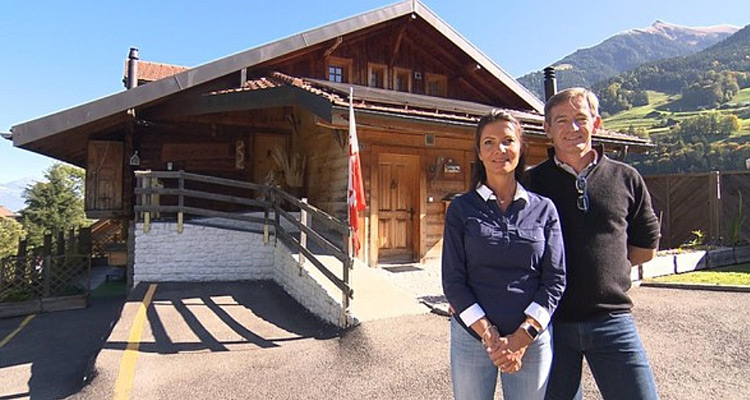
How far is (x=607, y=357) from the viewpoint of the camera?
173 centimetres

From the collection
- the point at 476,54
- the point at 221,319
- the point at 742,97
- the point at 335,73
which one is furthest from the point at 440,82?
the point at 742,97

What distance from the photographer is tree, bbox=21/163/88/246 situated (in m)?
24.0

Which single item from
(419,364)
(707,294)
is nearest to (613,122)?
(707,294)

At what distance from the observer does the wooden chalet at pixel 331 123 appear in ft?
24.0

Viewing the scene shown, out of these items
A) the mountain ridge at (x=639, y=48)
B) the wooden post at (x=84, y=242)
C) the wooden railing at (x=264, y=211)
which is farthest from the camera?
the mountain ridge at (x=639, y=48)

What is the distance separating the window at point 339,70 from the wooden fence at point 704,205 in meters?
8.96

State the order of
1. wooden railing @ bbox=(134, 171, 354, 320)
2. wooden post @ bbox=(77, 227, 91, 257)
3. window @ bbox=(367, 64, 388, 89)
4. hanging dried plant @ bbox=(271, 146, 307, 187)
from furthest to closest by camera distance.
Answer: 1. wooden post @ bbox=(77, 227, 91, 257)
2. window @ bbox=(367, 64, 388, 89)
3. hanging dried plant @ bbox=(271, 146, 307, 187)
4. wooden railing @ bbox=(134, 171, 354, 320)

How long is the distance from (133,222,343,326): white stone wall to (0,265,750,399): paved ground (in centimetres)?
108

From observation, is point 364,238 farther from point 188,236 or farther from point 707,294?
point 707,294

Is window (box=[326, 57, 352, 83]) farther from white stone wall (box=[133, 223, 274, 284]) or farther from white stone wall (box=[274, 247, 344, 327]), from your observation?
white stone wall (box=[274, 247, 344, 327])

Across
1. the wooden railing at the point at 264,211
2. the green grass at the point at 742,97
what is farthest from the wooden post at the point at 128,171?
the green grass at the point at 742,97

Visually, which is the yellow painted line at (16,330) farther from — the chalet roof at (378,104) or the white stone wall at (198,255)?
the chalet roof at (378,104)

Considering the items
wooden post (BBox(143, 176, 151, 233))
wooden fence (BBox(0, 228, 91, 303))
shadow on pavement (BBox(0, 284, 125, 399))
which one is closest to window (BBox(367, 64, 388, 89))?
wooden post (BBox(143, 176, 151, 233))

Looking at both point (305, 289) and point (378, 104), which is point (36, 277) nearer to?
point (305, 289)
